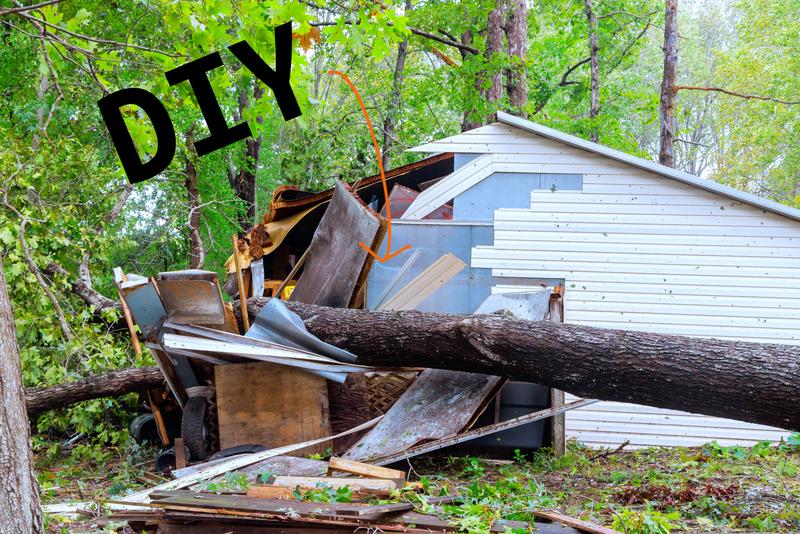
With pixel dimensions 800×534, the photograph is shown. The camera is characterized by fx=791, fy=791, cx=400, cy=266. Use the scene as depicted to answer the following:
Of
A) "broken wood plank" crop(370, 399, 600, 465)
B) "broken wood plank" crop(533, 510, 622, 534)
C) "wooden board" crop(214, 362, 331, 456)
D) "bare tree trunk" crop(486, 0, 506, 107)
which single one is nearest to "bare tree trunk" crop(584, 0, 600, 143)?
"bare tree trunk" crop(486, 0, 506, 107)

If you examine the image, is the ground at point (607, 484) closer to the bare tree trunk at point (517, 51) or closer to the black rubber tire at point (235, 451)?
the black rubber tire at point (235, 451)

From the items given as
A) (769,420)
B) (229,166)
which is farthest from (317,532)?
(229,166)

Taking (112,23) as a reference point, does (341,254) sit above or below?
below

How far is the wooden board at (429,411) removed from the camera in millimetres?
7309

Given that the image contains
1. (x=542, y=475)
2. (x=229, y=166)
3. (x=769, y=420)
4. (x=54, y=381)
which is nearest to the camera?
(x=769, y=420)

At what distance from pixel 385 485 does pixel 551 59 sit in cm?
2339

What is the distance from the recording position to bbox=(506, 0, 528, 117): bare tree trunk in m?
17.5

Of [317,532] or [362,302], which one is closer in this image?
[317,532]

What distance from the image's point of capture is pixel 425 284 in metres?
9.24

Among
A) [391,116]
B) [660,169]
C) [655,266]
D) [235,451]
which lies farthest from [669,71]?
[235,451]

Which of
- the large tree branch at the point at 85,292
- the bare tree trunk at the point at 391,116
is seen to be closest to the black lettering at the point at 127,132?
the large tree branch at the point at 85,292

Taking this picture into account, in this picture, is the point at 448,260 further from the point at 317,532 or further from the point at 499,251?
the point at 317,532

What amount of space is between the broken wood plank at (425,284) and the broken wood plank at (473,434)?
2032 millimetres

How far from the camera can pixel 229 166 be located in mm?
→ 21703
